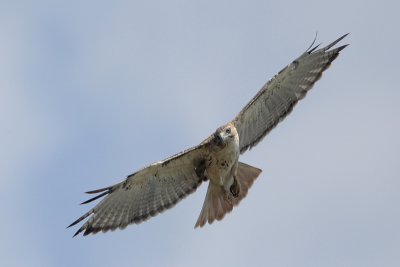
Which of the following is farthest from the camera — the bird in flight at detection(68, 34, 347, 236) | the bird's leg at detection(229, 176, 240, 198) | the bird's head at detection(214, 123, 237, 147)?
the bird's leg at detection(229, 176, 240, 198)

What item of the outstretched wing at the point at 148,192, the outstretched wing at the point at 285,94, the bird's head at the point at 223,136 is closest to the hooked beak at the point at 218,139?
the bird's head at the point at 223,136

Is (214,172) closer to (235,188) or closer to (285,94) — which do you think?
(235,188)

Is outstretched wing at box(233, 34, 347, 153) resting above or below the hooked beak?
above

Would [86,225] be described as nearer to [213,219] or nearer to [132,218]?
[132,218]

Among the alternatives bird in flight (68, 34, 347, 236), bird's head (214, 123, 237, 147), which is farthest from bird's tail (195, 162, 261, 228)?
bird's head (214, 123, 237, 147)

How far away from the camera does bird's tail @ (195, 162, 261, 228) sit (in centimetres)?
1622

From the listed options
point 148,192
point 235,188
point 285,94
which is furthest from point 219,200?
point 285,94

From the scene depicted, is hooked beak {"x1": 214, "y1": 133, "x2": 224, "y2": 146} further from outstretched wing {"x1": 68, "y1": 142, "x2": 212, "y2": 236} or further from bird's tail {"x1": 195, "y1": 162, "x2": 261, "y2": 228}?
bird's tail {"x1": 195, "y1": 162, "x2": 261, "y2": 228}

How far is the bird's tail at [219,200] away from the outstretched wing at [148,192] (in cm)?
33

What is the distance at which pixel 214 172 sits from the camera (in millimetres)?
15852

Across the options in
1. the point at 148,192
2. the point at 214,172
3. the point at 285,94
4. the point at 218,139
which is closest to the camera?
the point at 218,139

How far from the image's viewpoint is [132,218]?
16203mm

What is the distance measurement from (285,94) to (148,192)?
9.44 ft

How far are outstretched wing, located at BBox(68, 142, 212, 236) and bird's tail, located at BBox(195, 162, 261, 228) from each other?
0.33 meters
